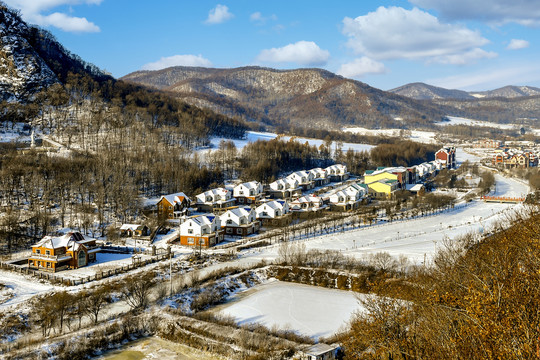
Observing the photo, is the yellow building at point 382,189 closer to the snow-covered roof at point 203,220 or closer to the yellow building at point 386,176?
the yellow building at point 386,176

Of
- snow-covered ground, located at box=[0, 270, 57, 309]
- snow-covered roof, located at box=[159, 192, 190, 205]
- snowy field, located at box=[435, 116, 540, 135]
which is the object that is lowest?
snow-covered ground, located at box=[0, 270, 57, 309]

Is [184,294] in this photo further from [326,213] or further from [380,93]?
[380,93]

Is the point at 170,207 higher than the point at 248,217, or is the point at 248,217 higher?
the point at 170,207

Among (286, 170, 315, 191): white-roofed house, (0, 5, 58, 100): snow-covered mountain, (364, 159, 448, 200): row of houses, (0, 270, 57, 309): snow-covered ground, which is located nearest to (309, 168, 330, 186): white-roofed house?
(286, 170, 315, 191): white-roofed house

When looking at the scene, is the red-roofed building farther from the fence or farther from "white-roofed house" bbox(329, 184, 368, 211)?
the fence

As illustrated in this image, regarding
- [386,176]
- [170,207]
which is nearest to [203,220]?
[170,207]

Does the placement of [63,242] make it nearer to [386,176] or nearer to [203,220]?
[203,220]
